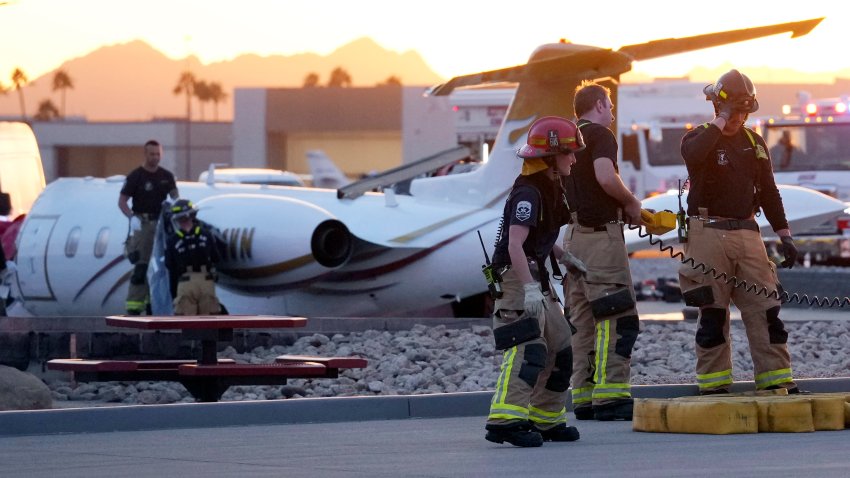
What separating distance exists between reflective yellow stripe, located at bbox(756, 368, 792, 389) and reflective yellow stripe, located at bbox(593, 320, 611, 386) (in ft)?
4.09

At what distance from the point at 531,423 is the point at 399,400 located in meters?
2.08

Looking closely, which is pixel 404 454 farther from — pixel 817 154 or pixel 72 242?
pixel 817 154

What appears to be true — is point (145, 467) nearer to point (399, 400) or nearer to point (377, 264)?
point (399, 400)

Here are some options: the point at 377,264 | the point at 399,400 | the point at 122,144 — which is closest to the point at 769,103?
the point at 122,144

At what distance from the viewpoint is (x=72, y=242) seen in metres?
25.0

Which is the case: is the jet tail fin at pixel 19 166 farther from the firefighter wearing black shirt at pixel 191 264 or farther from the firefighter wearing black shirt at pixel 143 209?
the firefighter wearing black shirt at pixel 191 264

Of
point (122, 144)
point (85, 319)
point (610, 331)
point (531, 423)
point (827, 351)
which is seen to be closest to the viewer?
point (531, 423)

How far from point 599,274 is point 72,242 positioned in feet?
49.0

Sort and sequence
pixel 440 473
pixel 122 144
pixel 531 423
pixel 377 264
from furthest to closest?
pixel 122 144
pixel 377 264
pixel 531 423
pixel 440 473

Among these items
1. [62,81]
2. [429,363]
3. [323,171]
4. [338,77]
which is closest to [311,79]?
[338,77]

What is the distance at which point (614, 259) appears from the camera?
11461 millimetres

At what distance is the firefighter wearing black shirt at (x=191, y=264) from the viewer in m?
20.5

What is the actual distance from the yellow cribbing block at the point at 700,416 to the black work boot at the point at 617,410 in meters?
0.63

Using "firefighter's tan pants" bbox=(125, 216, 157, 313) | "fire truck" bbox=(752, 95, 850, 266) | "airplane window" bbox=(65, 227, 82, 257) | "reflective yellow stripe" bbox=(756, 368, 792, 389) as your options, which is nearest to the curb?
"reflective yellow stripe" bbox=(756, 368, 792, 389)
